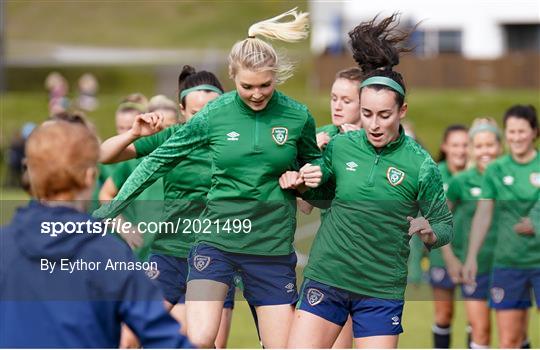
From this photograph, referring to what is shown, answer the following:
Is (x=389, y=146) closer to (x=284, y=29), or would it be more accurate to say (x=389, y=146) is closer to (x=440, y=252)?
(x=284, y=29)

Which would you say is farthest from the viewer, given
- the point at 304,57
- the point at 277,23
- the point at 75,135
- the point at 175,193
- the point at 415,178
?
the point at 304,57

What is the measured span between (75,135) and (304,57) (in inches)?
1454

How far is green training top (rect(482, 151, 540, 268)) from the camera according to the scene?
27.0 feet

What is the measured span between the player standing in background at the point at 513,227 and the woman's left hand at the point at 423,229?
2.70 meters

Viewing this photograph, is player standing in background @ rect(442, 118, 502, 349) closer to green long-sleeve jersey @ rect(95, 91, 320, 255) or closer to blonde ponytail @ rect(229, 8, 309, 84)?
green long-sleeve jersey @ rect(95, 91, 320, 255)

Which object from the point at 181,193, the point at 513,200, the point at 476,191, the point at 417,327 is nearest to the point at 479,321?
the point at 476,191

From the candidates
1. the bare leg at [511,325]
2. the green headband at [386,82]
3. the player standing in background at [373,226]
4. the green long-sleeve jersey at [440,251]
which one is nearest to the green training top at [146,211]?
the player standing in background at [373,226]

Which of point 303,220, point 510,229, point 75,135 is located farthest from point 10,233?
point 510,229

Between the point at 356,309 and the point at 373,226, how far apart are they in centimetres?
42

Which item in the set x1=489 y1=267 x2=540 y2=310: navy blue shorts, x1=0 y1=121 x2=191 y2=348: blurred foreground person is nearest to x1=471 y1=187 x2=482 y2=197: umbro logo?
x1=489 y1=267 x2=540 y2=310: navy blue shorts

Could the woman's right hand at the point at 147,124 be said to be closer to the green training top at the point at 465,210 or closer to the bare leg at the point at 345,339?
the bare leg at the point at 345,339

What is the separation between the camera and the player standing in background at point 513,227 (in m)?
8.20

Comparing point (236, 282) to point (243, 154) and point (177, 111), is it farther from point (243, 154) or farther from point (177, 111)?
point (177, 111)

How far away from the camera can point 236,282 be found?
20.3 ft
